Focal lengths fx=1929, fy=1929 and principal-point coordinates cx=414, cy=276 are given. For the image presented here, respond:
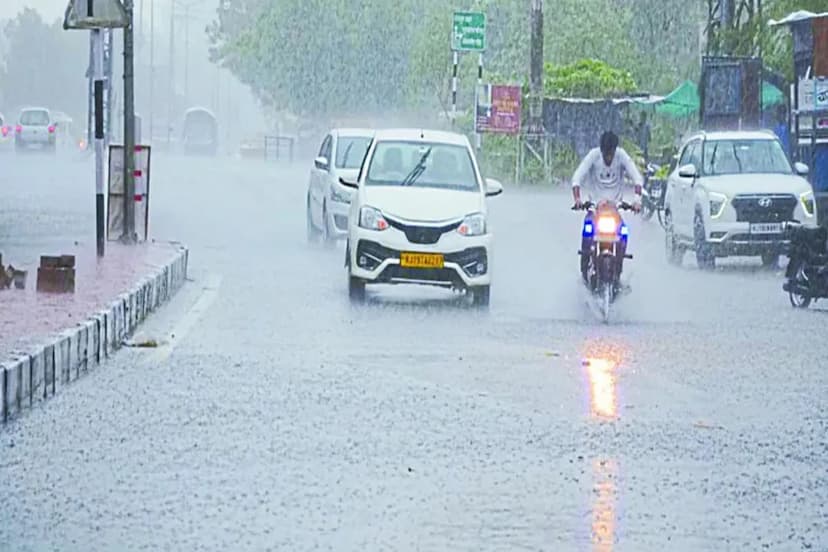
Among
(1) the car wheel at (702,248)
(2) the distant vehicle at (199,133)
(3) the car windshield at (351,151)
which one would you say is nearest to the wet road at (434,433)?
(1) the car wheel at (702,248)

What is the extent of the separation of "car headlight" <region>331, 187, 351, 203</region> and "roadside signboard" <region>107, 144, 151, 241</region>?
3143 millimetres

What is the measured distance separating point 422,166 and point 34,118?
59733mm

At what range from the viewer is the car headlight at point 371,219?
61.2 ft

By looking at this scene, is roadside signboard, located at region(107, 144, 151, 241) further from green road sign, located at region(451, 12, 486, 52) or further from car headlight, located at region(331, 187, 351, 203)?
green road sign, located at region(451, 12, 486, 52)

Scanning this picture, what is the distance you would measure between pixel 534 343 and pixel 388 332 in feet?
4.48

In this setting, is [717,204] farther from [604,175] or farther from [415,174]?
[604,175]

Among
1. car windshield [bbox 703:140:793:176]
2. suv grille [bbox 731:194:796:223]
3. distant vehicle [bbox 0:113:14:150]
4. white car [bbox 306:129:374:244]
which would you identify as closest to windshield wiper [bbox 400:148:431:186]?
suv grille [bbox 731:194:796:223]

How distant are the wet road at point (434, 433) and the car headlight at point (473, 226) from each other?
0.77 m

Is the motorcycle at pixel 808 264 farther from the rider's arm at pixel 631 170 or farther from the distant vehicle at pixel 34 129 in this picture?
the distant vehicle at pixel 34 129

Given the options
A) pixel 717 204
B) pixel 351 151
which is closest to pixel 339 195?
pixel 351 151

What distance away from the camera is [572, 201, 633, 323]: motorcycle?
17797 millimetres

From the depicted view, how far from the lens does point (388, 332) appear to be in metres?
16.0

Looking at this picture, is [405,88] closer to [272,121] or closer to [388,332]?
[272,121]

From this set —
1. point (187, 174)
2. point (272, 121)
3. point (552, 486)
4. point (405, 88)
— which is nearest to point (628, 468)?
point (552, 486)
